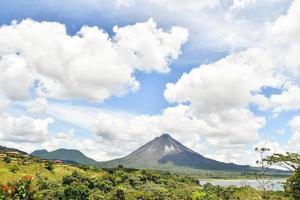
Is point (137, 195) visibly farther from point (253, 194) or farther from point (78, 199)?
point (253, 194)

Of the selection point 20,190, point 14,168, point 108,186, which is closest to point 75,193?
point 108,186

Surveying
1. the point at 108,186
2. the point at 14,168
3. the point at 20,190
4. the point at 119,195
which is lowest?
the point at 20,190

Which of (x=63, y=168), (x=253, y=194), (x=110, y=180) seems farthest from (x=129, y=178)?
(x=253, y=194)

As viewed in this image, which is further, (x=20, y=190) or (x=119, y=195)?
(x=119, y=195)

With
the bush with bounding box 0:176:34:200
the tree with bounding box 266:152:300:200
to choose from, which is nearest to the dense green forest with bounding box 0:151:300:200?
the tree with bounding box 266:152:300:200

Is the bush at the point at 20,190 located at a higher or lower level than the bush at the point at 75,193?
lower

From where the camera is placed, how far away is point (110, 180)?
117938 millimetres

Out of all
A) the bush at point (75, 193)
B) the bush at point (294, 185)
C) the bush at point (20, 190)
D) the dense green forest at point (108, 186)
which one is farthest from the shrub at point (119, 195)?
the bush at point (20, 190)

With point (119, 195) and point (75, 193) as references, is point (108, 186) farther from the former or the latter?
point (119, 195)

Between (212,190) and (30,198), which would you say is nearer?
(30,198)

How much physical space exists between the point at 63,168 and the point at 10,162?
18.1 metres

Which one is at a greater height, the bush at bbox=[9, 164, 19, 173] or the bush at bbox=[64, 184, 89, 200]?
the bush at bbox=[9, 164, 19, 173]

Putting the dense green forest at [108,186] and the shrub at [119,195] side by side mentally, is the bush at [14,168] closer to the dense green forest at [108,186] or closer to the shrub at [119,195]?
the dense green forest at [108,186]

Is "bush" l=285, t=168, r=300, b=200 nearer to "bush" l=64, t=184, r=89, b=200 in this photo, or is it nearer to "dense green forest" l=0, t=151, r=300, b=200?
"dense green forest" l=0, t=151, r=300, b=200
